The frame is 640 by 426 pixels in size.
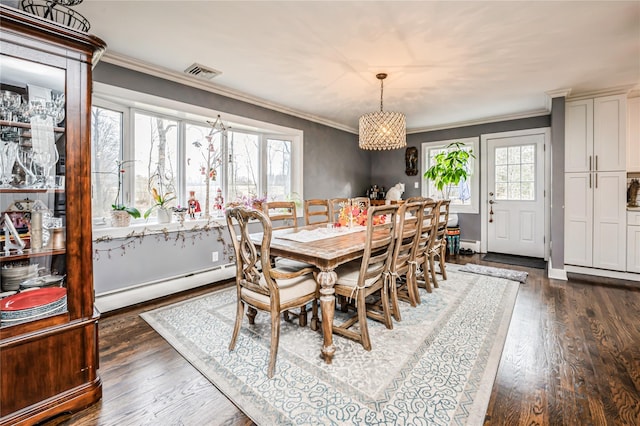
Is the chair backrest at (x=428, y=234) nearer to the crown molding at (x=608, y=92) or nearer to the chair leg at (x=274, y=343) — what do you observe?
the chair leg at (x=274, y=343)

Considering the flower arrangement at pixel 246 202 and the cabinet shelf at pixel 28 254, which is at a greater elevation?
the flower arrangement at pixel 246 202

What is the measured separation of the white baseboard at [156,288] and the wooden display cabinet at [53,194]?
131cm

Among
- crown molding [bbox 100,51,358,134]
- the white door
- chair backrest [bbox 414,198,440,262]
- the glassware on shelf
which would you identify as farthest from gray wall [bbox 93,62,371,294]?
the white door

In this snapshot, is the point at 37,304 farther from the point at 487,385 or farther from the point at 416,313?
the point at 416,313

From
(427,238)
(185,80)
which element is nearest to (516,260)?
(427,238)

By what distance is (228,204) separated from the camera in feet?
12.5

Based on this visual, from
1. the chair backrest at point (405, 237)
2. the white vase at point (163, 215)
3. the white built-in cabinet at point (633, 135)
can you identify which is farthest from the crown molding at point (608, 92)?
the white vase at point (163, 215)

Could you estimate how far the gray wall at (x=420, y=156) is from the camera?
15.8ft

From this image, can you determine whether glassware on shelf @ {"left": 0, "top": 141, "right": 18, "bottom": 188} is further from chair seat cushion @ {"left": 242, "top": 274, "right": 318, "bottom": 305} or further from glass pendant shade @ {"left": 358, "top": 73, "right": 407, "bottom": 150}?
glass pendant shade @ {"left": 358, "top": 73, "right": 407, "bottom": 150}

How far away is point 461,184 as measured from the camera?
18.0ft

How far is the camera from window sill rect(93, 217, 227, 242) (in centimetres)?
266

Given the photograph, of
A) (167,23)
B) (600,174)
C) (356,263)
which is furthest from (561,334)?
(167,23)

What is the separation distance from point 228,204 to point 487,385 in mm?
3218

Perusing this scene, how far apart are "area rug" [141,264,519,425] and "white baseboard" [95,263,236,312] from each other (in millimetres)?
324
